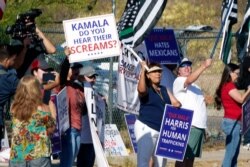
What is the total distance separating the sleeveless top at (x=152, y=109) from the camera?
11.6m

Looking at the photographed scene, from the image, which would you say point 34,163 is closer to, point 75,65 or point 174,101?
point 75,65

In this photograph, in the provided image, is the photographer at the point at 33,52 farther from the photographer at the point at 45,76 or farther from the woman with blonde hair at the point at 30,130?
Answer: the woman with blonde hair at the point at 30,130

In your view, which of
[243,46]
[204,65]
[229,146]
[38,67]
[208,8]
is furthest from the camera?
[208,8]

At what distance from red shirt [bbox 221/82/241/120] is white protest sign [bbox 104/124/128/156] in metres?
2.42

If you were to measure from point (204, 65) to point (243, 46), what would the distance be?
2548 millimetres

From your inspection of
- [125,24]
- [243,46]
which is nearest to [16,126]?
[125,24]

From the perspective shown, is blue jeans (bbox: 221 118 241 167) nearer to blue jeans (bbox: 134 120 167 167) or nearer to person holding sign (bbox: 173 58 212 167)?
person holding sign (bbox: 173 58 212 167)

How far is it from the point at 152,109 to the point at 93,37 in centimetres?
118

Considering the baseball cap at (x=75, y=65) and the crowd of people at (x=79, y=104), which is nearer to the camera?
the crowd of people at (x=79, y=104)

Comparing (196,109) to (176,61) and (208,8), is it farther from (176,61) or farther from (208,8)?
(208,8)

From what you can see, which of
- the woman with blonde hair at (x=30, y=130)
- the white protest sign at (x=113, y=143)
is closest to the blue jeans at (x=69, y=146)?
the woman with blonde hair at (x=30, y=130)

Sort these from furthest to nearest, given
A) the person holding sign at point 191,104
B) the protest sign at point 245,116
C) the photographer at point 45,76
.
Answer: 1. the protest sign at point 245,116
2. the person holding sign at point 191,104
3. the photographer at point 45,76

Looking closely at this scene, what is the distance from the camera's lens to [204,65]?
1230 centimetres

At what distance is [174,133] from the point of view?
1210cm
